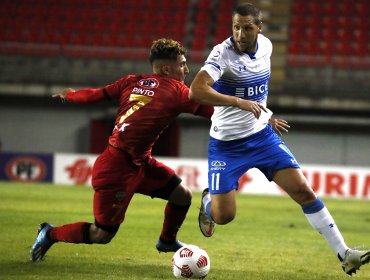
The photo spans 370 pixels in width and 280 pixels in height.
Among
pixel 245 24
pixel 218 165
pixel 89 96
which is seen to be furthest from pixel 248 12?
pixel 89 96

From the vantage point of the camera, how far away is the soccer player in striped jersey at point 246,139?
6.66 metres

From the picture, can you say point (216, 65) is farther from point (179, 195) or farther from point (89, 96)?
point (179, 195)

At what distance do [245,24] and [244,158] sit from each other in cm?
119

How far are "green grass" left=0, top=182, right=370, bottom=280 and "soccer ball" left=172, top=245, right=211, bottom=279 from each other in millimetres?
214

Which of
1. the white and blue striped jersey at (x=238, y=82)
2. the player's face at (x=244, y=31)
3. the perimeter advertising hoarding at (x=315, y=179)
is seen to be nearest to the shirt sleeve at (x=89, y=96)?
the white and blue striped jersey at (x=238, y=82)

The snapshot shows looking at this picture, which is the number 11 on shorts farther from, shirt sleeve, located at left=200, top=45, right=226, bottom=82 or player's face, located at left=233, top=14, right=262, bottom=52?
player's face, located at left=233, top=14, right=262, bottom=52

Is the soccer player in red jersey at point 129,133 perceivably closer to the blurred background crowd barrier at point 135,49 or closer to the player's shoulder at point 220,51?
the player's shoulder at point 220,51

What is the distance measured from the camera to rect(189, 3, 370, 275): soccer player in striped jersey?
6656mm

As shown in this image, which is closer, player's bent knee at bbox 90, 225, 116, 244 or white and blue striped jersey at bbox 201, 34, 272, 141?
white and blue striped jersey at bbox 201, 34, 272, 141

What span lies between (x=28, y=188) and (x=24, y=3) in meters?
9.13

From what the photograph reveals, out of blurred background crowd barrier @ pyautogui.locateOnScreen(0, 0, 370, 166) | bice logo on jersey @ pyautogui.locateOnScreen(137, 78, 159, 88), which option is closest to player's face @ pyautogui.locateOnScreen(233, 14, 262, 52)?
bice logo on jersey @ pyautogui.locateOnScreen(137, 78, 159, 88)

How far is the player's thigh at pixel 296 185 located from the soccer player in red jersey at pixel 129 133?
0.85 m

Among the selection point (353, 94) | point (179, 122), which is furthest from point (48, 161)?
point (353, 94)

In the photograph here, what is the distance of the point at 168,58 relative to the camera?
7.09 m
